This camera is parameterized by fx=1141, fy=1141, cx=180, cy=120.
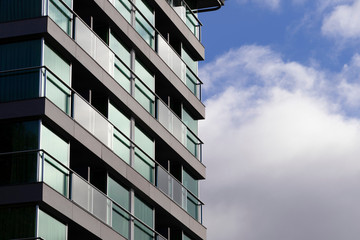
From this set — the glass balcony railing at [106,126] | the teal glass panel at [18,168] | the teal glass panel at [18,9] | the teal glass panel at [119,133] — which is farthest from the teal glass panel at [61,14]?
the teal glass panel at [18,168]

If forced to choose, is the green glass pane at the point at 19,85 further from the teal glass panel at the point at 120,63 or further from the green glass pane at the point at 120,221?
the teal glass panel at the point at 120,63

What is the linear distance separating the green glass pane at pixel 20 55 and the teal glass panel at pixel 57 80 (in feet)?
1.00

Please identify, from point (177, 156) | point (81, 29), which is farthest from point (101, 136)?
point (177, 156)

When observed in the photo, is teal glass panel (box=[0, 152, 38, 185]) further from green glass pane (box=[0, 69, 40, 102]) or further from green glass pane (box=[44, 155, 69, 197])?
green glass pane (box=[0, 69, 40, 102])

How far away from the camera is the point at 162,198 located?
42094 millimetres

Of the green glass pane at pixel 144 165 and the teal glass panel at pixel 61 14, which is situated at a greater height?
the teal glass panel at pixel 61 14

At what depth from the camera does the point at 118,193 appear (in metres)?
A: 38.6

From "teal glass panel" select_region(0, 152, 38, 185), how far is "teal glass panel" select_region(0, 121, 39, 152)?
300 millimetres

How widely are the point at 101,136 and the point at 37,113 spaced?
4701 millimetres

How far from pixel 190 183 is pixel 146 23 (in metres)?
7.15

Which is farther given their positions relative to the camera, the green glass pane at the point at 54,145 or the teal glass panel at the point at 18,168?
the green glass pane at the point at 54,145

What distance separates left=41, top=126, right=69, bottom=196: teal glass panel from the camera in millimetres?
33062

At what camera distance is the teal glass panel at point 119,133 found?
38.8 metres

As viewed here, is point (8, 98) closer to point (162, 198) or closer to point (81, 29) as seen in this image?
point (81, 29)
